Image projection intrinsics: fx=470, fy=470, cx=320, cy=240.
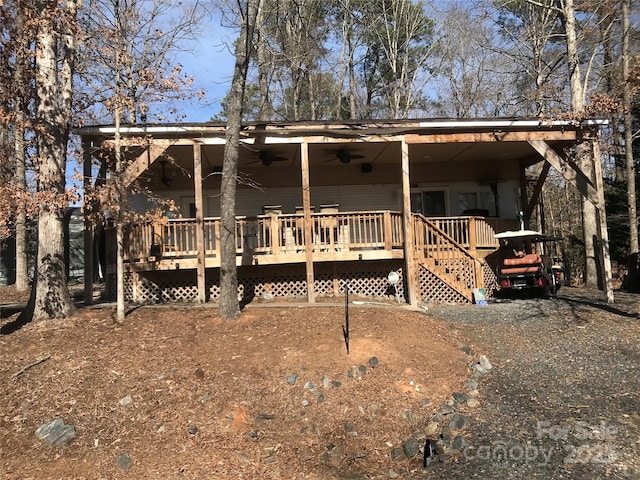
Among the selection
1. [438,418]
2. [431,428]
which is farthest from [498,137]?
[431,428]

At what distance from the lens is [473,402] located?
6027 millimetres

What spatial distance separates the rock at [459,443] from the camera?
16.7 feet

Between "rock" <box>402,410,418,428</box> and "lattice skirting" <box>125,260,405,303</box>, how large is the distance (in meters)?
5.67

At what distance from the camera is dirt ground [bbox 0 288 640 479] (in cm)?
492

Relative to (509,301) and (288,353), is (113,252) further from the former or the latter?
(509,301)

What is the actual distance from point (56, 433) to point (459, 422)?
4614 millimetres

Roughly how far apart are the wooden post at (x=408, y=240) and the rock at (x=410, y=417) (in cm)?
466

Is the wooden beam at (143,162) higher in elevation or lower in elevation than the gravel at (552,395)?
higher

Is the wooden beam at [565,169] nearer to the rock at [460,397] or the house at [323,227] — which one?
the house at [323,227]

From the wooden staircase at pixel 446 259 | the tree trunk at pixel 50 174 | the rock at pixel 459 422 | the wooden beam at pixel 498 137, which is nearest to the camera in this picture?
the rock at pixel 459 422

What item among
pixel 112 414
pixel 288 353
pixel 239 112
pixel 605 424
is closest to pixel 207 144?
pixel 239 112

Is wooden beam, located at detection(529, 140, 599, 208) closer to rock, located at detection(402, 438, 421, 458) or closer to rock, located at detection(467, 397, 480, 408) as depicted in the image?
rock, located at detection(467, 397, 480, 408)

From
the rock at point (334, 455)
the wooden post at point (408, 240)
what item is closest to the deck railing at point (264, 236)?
Result: the wooden post at point (408, 240)

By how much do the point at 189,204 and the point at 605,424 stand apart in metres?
12.3
